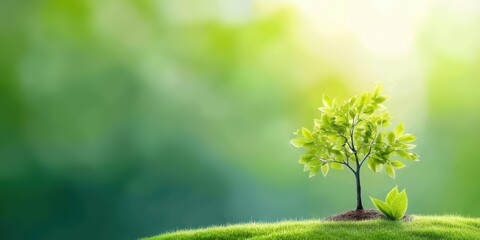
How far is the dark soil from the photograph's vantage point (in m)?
7.25

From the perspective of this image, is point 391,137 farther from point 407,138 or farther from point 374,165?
point 374,165

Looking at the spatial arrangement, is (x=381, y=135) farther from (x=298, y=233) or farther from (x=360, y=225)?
(x=298, y=233)

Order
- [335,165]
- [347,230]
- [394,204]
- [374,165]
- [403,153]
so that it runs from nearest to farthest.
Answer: [347,230]
[394,204]
[403,153]
[374,165]
[335,165]

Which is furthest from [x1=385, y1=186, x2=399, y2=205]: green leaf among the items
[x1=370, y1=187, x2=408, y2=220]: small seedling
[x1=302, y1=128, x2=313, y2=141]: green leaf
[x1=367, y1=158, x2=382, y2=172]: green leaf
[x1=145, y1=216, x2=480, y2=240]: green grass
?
[x1=302, y1=128, x2=313, y2=141]: green leaf

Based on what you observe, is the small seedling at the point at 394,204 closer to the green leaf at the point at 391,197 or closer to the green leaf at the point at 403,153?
the green leaf at the point at 391,197

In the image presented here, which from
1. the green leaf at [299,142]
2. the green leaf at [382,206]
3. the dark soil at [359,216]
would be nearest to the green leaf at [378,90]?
the green leaf at [299,142]

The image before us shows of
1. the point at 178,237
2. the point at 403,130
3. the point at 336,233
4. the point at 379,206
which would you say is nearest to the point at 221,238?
the point at 178,237

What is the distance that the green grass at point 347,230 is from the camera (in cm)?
646

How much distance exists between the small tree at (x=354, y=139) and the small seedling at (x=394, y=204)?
0.94 ft

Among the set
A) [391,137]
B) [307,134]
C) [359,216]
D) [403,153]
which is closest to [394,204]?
[359,216]

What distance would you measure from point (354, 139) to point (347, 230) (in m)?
1.34

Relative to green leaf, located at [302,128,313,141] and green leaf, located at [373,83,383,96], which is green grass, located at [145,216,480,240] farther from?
green leaf, located at [373,83,383,96]

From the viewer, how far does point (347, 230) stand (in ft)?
21.6

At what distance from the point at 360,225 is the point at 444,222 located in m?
1.17
